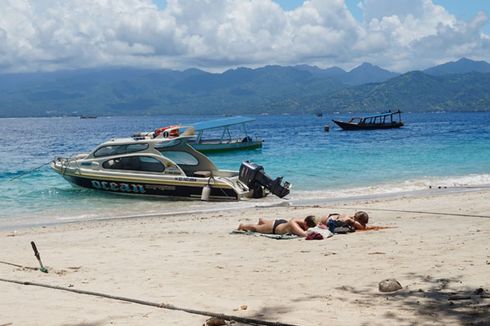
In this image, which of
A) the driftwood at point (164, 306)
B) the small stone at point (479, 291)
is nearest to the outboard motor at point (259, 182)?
the driftwood at point (164, 306)

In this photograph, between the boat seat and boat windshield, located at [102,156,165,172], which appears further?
the boat seat

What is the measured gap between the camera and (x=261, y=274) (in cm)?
826

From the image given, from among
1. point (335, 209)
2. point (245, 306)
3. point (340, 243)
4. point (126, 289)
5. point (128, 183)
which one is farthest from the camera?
point (128, 183)

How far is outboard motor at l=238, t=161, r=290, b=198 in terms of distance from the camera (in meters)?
19.5

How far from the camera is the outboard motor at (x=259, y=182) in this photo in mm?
19531

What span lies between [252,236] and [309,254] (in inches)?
88.9

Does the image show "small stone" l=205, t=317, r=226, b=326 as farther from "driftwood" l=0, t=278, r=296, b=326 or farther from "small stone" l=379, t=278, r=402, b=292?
"small stone" l=379, t=278, r=402, b=292

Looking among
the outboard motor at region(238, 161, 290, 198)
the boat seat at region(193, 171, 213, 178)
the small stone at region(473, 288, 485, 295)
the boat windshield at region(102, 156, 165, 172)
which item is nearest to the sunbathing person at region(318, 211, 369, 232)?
the small stone at region(473, 288, 485, 295)

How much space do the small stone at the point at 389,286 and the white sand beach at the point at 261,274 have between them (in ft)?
0.23

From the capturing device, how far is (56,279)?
8242mm

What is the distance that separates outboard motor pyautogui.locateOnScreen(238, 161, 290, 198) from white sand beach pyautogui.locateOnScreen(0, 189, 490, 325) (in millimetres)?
5891

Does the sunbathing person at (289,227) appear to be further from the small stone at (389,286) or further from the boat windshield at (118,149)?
the boat windshield at (118,149)

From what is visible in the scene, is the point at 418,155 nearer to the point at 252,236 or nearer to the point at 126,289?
the point at 252,236

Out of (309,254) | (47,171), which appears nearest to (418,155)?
(47,171)
